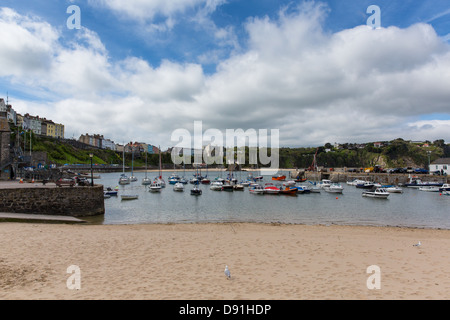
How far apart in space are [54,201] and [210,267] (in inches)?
838

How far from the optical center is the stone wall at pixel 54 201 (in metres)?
22.9

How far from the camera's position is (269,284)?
9.12 metres

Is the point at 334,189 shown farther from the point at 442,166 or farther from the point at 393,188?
the point at 442,166

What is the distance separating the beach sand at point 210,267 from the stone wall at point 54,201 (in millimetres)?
7272

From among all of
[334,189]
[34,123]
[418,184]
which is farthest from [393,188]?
[34,123]

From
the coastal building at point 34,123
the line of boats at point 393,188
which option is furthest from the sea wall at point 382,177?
the coastal building at point 34,123

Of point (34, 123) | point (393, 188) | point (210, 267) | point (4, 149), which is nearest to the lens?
point (210, 267)

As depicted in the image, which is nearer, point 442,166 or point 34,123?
point 442,166

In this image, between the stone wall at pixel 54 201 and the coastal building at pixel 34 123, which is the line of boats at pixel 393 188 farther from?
the coastal building at pixel 34 123

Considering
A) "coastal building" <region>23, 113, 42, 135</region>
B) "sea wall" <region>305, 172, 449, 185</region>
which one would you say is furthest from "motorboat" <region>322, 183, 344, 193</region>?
"coastal building" <region>23, 113, 42, 135</region>

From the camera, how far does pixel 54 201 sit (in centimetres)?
2477

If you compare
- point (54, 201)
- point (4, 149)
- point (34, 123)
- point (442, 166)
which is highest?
point (34, 123)
